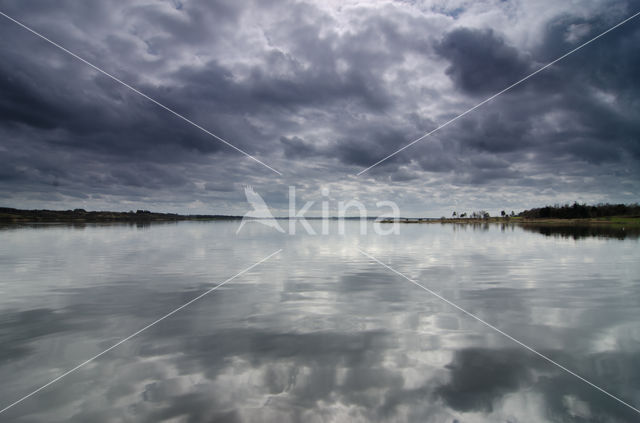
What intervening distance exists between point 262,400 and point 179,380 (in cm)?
232

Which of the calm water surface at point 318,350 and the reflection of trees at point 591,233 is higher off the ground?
the reflection of trees at point 591,233

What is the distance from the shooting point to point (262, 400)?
7051 millimetres

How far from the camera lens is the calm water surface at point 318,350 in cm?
685

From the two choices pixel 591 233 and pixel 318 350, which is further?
pixel 591 233

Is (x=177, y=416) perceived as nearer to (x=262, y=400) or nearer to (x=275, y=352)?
(x=262, y=400)

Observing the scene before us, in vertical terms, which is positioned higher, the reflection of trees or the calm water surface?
the reflection of trees

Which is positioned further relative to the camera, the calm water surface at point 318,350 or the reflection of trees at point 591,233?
the reflection of trees at point 591,233

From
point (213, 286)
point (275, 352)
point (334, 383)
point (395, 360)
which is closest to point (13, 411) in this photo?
point (275, 352)

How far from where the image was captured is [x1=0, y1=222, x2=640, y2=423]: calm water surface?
270 inches

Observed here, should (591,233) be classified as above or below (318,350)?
above

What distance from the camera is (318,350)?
9695 mm

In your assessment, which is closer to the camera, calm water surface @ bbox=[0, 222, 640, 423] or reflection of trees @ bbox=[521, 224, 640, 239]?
calm water surface @ bbox=[0, 222, 640, 423]

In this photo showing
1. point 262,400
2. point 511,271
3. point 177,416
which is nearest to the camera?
point 177,416

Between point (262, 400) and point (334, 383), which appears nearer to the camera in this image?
point (262, 400)
